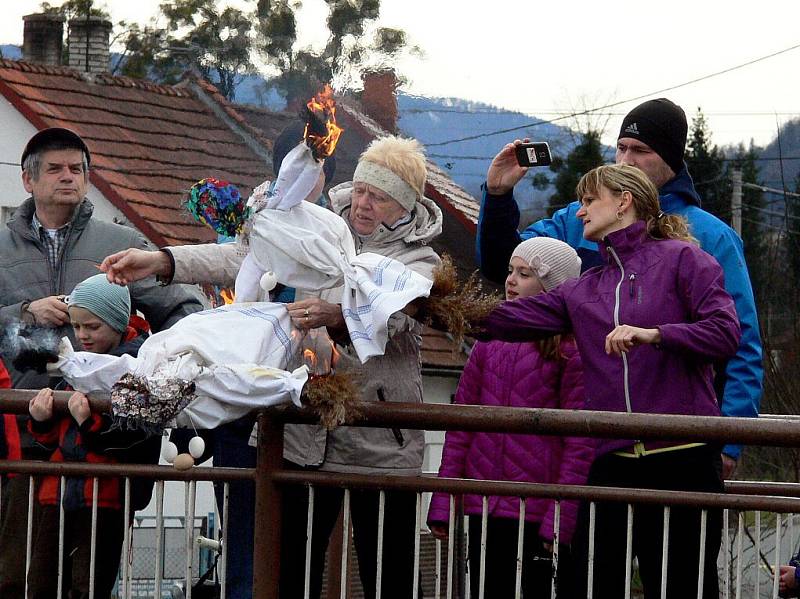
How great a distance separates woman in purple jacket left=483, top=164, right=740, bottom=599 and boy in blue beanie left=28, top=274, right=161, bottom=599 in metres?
1.26

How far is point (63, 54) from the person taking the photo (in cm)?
2709

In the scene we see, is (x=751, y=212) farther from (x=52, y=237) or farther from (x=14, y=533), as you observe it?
(x=14, y=533)

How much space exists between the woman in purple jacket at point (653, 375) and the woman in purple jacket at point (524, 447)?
1.66ft

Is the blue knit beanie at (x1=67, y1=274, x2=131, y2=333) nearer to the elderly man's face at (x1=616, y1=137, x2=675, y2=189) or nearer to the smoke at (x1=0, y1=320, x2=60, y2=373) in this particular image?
the smoke at (x1=0, y1=320, x2=60, y2=373)

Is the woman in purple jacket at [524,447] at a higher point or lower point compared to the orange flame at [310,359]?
lower

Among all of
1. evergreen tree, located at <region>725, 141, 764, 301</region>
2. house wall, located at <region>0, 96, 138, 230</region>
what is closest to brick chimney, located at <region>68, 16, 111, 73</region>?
house wall, located at <region>0, 96, 138, 230</region>

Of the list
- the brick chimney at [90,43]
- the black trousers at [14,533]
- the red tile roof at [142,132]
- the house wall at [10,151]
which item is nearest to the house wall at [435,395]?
the red tile roof at [142,132]

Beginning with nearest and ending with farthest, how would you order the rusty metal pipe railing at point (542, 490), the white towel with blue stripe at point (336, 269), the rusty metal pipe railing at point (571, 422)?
the rusty metal pipe railing at point (571, 422)
the rusty metal pipe railing at point (542, 490)
the white towel with blue stripe at point (336, 269)

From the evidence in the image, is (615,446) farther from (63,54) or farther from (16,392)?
(63,54)

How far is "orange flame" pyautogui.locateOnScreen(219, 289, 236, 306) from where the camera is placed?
444cm

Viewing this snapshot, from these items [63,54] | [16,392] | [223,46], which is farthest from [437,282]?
[63,54]

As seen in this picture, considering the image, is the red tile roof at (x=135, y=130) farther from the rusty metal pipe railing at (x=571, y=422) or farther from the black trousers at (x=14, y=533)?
the rusty metal pipe railing at (x=571, y=422)

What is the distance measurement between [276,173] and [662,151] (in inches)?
57.5

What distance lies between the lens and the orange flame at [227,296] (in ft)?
14.6
